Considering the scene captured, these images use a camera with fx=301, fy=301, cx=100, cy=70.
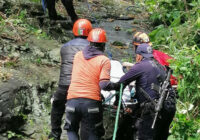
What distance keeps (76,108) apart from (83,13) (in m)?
7.38

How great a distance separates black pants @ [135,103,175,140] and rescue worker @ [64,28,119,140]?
53 cm

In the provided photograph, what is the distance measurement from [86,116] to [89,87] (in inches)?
14.6

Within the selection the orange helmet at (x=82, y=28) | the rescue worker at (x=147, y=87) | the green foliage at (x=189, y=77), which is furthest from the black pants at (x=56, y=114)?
the green foliage at (x=189, y=77)

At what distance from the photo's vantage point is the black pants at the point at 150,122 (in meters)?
3.94

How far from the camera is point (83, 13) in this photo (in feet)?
35.2

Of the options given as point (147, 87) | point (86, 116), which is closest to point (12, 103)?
point (86, 116)

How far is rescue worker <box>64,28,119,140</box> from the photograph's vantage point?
3.77 meters

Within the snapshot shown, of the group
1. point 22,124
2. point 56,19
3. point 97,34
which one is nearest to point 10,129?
point 22,124

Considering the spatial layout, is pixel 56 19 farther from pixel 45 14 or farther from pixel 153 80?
pixel 153 80

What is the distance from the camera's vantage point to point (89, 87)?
12.4ft

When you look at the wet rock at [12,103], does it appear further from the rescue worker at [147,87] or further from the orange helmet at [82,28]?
the rescue worker at [147,87]

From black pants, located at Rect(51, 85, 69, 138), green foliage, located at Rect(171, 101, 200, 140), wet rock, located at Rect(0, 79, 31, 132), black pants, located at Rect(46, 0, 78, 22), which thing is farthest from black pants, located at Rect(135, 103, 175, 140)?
black pants, located at Rect(46, 0, 78, 22)

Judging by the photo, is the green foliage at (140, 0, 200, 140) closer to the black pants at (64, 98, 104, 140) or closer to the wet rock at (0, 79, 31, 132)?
the black pants at (64, 98, 104, 140)

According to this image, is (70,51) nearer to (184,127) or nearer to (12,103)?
(12,103)
